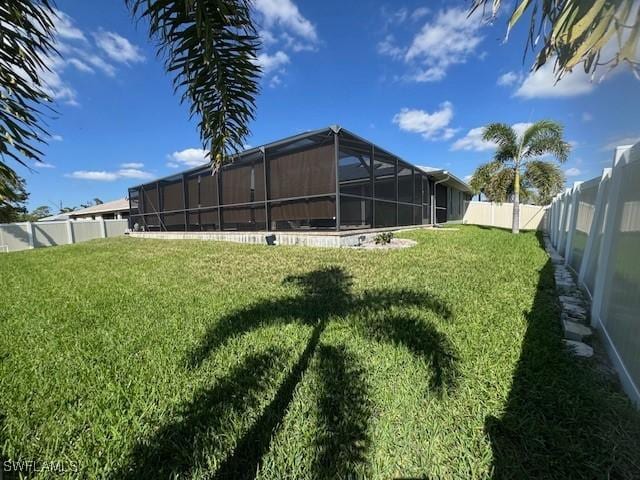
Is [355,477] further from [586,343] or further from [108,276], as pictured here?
[108,276]

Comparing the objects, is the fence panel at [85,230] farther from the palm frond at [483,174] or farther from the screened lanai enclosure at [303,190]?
the palm frond at [483,174]

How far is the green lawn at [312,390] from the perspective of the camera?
151 centimetres

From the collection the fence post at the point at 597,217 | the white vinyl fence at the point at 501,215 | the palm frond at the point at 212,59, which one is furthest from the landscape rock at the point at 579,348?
the white vinyl fence at the point at 501,215

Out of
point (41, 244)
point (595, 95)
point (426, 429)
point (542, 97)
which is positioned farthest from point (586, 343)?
point (41, 244)

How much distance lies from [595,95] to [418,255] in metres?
6.68

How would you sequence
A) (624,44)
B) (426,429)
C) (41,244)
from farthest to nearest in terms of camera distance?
(41,244)
(426,429)
(624,44)

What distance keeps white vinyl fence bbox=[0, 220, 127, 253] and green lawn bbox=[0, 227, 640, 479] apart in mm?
16080

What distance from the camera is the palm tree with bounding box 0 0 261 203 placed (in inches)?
43.8

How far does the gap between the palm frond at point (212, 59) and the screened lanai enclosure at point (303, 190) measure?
5.35 meters

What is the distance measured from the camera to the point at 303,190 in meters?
10.3

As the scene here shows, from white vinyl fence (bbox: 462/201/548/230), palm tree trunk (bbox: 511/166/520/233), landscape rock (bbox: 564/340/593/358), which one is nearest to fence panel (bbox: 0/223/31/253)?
landscape rock (bbox: 564/340/593/358)

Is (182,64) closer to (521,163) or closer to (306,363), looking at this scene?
(306,363)

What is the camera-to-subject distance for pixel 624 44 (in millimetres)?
721

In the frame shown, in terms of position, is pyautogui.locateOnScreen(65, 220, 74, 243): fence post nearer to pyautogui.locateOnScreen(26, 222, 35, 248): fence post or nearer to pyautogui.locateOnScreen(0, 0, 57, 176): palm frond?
pyautogui.locateOnScreen(26, 222, 35, 248): fence post
